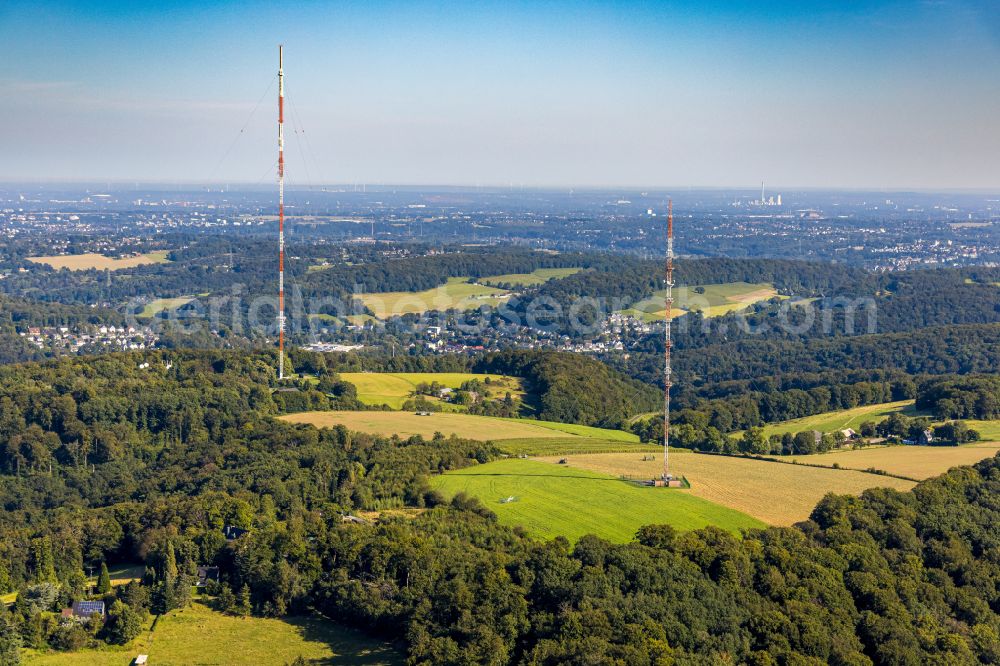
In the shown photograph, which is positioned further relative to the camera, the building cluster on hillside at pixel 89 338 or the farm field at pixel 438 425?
the building cluster on hillside at pixel 89 338

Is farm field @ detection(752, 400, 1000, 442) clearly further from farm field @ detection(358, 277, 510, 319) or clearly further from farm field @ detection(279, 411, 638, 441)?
farm field @ detection(358, 277, 510, 319)

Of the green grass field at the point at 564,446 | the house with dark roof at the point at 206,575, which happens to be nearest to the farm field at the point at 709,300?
the green grass field at the point at 564,446

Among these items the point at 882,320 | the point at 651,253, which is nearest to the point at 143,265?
the point at 651,253

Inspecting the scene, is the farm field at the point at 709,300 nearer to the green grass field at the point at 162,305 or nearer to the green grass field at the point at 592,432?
the green grass field at the point at 592,432

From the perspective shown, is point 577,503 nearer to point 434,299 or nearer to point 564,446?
point 564,446

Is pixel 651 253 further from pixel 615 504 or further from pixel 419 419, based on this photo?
pixel 615 504

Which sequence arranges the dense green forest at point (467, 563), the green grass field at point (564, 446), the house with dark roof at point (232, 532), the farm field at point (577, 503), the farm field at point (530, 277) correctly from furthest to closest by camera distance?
the farm field at point (530, 277), the green grass field at point (564, 446), the farm field at point (577, 503), the house with dark roof at point (232, 532), the dense green forest at point (467, 563)
